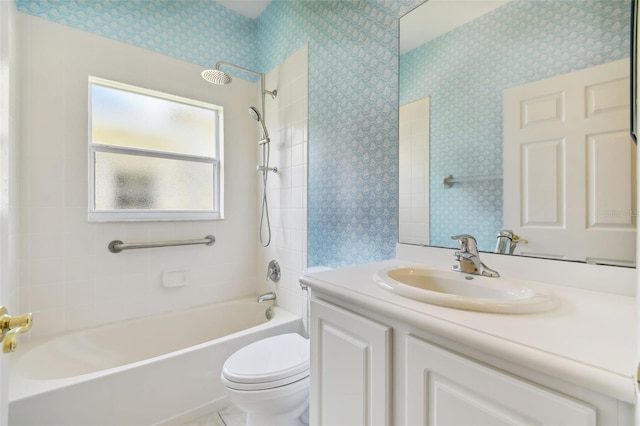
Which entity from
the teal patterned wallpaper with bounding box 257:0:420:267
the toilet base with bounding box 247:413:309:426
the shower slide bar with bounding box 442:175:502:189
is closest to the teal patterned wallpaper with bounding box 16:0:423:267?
the teal patterned wallpaper with bounding box 257:0:420:267

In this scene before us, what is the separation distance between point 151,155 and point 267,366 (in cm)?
168

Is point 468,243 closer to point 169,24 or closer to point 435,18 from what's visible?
point 435,18

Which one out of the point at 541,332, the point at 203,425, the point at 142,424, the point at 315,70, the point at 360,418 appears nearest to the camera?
the point at 541,332

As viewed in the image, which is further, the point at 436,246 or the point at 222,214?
the point at 222,214

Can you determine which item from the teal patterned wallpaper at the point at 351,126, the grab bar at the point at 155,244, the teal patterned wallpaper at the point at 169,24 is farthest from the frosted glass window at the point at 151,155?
the teal patterned wallpaper at the point at 351,126

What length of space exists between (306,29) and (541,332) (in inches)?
80.7

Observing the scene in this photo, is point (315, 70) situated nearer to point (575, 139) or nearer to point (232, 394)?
point (575, 139)

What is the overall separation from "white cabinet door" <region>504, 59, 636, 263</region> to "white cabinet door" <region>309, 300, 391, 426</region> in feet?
2.11

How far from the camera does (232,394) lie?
125cm

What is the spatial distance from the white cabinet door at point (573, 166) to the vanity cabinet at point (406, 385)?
59cm

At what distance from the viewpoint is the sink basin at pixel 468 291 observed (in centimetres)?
65

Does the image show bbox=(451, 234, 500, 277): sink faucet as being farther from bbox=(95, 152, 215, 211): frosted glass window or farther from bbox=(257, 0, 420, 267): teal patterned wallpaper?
bbox=(95, 152, 215, 211): frosted glass window

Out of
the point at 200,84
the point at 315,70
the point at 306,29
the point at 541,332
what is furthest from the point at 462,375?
the point at 200,84

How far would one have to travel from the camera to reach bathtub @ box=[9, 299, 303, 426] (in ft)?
4.19
